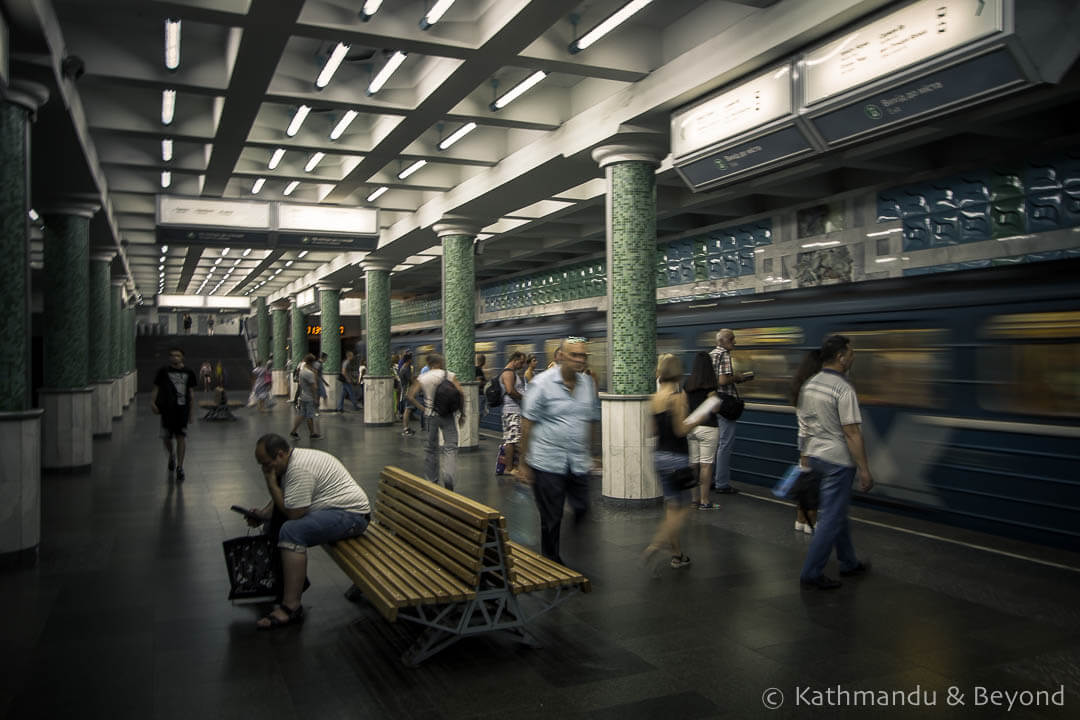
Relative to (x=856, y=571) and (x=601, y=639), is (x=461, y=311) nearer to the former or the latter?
(x=856, y=571)

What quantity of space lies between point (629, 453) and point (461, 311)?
6293mm

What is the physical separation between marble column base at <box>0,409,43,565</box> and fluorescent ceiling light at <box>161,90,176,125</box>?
4027 mm

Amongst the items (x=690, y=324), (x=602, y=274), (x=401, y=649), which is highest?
(x=602, y=274)

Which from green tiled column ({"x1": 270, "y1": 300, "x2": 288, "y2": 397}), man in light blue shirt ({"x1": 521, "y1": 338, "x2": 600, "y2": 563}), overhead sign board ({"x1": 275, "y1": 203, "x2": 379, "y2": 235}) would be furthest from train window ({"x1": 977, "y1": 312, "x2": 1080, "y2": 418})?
green tiled column ({"x1": 270, "y1": 300, "x2": 288, "y2": 397})

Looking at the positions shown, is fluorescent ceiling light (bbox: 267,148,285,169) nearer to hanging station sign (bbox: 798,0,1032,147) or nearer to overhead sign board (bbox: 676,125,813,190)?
overhead sign board (bbox: 676,125,813,190)

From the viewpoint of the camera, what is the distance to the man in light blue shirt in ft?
18.7

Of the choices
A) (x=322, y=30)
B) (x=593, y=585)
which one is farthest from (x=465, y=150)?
(x=593, y=585)

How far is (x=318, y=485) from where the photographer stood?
5.24 meters

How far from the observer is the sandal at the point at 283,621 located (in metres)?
5.00

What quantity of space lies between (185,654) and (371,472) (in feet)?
22.9

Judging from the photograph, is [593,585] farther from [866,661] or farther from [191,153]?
[191,153]

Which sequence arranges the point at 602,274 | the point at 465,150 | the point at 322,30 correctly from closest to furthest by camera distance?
the point at 322,30 < the point at 465,150 < the point at 602,274

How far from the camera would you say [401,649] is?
4648 millimetres

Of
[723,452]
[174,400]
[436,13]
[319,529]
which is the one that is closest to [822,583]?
[319,529]
